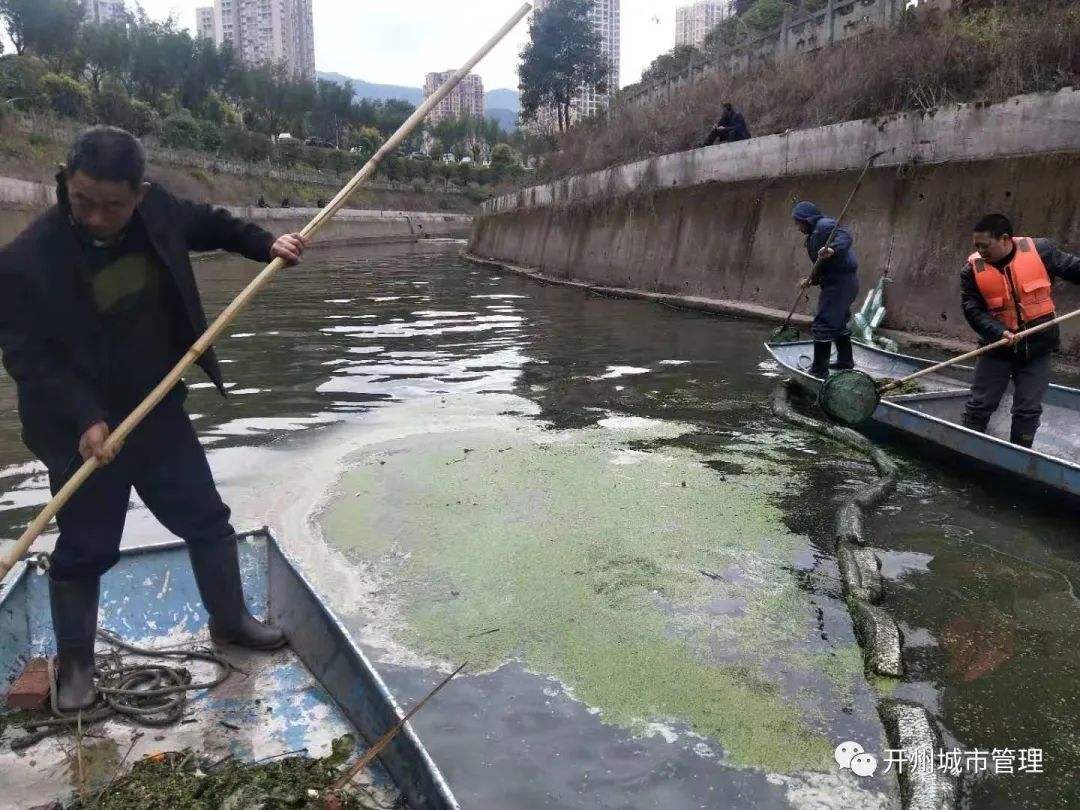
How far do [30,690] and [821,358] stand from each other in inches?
303

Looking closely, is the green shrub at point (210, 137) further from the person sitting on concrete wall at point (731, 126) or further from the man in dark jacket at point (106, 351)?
the man in dark jacket at point (106, 351)

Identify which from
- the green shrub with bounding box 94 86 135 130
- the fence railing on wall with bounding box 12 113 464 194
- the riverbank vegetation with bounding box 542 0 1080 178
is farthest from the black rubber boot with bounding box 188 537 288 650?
the green shrub with bounding box 94 86 135 130

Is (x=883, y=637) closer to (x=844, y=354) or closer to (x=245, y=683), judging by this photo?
(x=245, y=683)

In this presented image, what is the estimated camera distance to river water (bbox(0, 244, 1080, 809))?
3.29 m

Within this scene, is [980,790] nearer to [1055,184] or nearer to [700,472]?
[700,472]

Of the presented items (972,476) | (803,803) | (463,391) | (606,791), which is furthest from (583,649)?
(463,391)

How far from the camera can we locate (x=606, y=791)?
121 inches

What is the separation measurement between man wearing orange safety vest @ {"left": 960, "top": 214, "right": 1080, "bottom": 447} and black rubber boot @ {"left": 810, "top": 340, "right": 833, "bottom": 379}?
7.87ft

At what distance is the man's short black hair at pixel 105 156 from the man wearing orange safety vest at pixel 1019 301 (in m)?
Result: 5.70

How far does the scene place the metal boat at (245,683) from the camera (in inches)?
112

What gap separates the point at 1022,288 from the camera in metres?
6.11

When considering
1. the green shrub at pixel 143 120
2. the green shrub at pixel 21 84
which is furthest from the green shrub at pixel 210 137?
the green shrub at pixel 21 84

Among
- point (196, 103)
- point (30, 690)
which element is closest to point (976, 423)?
point (30, 690)

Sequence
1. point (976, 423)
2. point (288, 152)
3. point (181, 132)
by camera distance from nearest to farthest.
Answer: point (976, 423) → point (181, 132) → point (288, 152)
